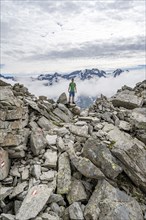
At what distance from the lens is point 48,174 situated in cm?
1872

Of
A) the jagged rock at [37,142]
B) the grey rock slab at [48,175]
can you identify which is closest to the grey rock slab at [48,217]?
the grey rock slab at [48,175]

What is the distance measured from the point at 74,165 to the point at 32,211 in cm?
481

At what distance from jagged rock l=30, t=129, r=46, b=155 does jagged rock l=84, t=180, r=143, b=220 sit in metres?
5.27

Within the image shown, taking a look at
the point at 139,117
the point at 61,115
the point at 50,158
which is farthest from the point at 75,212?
the point at 139,117

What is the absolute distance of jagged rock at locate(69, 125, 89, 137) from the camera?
78.0 feet

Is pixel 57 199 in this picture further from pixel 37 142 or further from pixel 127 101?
pixel 127 101

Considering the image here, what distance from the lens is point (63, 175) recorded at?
18.7m

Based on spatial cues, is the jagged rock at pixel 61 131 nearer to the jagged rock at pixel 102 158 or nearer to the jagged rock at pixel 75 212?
the jagged rock at pixel 102 158

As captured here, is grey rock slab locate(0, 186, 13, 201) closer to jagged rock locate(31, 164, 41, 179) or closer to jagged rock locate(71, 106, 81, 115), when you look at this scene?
jagged rock locate(31, 164, 41, 179)

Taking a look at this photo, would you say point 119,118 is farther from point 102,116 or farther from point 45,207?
point 45,207

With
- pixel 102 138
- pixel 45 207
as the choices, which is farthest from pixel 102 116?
pixel 45 207

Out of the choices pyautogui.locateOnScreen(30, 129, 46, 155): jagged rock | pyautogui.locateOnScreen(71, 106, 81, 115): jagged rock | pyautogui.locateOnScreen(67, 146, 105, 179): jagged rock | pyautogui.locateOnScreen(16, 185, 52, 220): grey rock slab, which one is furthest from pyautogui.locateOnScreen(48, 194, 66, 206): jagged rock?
pyautogui.locateOnScreen(71, 106, 81, 115): jagged rock

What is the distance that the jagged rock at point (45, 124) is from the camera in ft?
82.5

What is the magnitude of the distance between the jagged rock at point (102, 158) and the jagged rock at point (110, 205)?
102 centimetres
